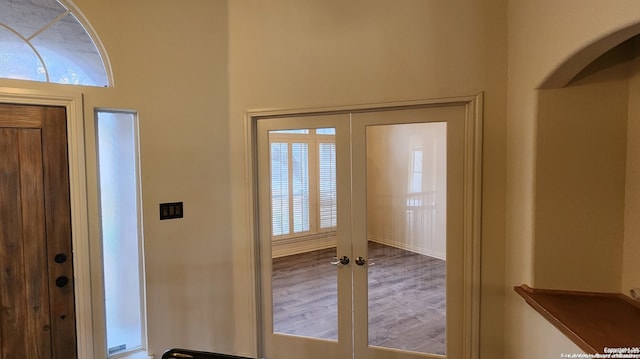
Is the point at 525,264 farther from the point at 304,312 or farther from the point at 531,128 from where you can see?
the point at 304,312

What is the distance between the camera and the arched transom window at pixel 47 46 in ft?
6.66

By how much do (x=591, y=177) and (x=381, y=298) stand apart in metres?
1.57

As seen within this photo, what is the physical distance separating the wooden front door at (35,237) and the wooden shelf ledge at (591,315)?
9.58 ft

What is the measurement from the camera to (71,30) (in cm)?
223

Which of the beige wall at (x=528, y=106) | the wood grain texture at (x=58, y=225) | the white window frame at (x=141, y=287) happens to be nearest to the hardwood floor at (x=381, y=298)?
the beige wall at (x=528, y=106)

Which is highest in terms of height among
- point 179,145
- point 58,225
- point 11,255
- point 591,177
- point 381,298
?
point 179,145

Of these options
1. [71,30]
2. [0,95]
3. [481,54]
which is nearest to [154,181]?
[0,95]

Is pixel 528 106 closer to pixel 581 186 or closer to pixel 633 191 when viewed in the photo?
pixel 581 186

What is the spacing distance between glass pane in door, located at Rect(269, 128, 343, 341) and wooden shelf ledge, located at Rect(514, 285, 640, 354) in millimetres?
1350

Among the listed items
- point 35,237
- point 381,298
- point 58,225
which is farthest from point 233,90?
point 381,298

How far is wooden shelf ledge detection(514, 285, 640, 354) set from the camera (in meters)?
1.43

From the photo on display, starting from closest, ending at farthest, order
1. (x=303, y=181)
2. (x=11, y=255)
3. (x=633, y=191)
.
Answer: (x=633, y=191), (x=11, y=255), (x=303, y=181)

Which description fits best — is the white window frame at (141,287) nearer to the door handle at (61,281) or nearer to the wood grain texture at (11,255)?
Answer: the door handle at (61,281)

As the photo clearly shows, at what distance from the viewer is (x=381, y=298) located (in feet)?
8.32
